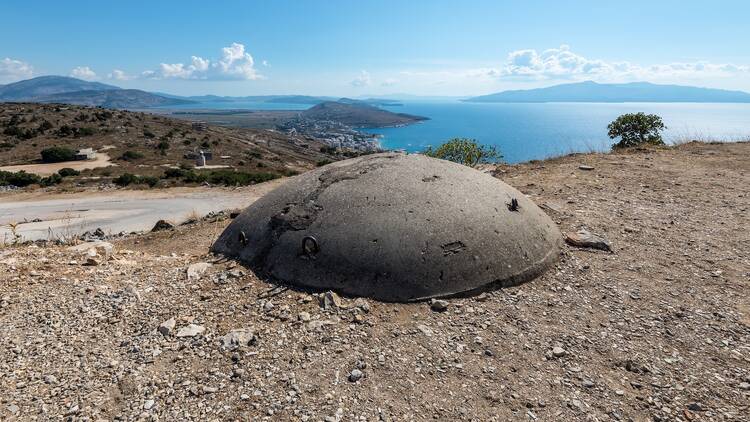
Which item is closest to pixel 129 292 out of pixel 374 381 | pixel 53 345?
pixel 53 345

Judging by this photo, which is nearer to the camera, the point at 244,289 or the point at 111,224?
the point at 244,289

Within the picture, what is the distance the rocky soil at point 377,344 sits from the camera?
3561mm

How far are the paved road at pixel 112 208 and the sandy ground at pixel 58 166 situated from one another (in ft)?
34.2

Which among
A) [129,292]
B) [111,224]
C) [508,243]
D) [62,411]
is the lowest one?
[111,224]

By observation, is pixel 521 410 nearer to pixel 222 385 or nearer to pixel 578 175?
pixel 222 385

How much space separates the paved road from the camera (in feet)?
50.6

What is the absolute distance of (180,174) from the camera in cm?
2891

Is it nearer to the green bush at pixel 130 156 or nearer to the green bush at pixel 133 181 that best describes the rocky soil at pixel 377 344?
the green bush at pixel 133 181

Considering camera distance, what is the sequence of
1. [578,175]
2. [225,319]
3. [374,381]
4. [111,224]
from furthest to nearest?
[111,224] < [578,175] < [225,319] < [374,381]

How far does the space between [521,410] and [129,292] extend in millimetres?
4828

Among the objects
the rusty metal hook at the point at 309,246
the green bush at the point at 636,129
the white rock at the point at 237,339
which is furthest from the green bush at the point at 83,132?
the white rock at the point at 237,339

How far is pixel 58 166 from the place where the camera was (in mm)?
33031

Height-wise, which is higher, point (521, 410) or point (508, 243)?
point (508, 243)

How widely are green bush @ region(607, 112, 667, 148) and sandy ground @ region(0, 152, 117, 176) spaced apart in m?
36.7
